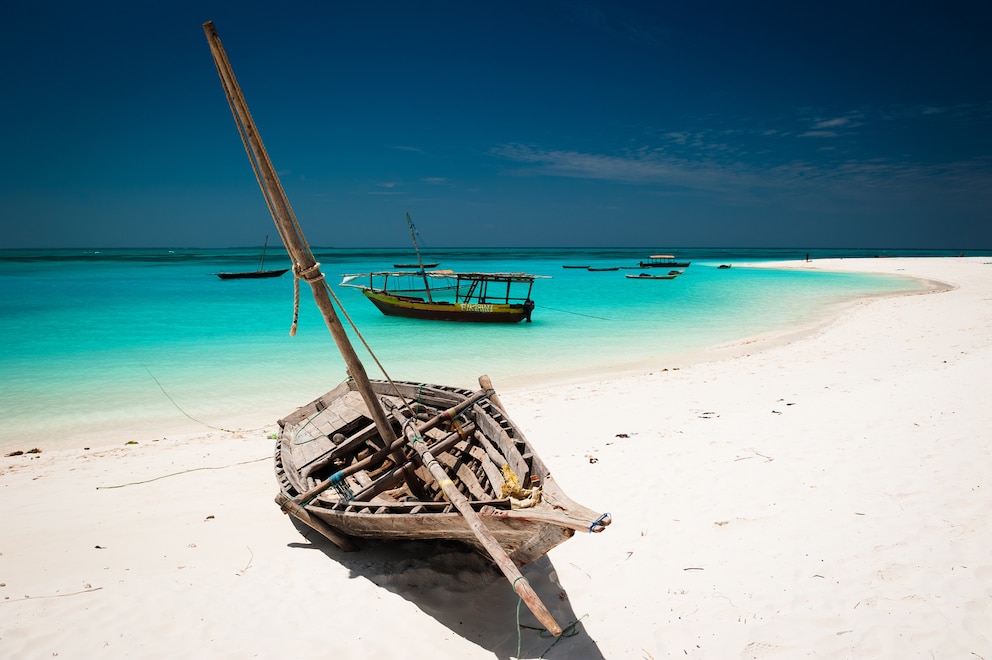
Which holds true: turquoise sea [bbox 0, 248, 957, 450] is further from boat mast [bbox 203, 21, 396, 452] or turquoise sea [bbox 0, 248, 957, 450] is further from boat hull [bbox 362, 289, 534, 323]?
boat mast [bbox 203, 21, 396, 452]

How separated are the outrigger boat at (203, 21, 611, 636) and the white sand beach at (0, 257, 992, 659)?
696 millimetres

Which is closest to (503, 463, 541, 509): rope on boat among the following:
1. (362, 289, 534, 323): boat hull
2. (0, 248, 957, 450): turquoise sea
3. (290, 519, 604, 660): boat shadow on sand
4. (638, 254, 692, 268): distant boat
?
(290, 519, 604, 660): boat shadow on sand

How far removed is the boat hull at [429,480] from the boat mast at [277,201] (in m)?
1.24

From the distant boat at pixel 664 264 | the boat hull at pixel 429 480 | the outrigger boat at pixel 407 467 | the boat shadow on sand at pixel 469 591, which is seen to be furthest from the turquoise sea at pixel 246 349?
the distant boat at pixel 664 264

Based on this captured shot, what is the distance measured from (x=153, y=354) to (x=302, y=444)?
1535 cm

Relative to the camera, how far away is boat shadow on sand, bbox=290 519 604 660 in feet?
12.9

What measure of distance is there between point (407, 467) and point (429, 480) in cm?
36

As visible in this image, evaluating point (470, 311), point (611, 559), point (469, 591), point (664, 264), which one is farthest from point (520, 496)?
point (664, 264)

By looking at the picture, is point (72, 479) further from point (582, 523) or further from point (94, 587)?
point (582, 523)

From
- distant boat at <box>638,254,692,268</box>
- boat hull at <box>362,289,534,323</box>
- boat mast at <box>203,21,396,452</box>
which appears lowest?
boat hull at <box>362,289,534,323</box>

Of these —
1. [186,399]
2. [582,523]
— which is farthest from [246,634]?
[186,399]

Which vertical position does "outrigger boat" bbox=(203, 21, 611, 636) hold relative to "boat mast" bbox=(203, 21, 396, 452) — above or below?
below

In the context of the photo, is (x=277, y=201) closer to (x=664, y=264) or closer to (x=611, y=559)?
(x=611, y=559)

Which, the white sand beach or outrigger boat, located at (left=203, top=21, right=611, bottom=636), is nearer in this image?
outrigger boat, located at (left=203, top=21, right=611, bottom=636)
